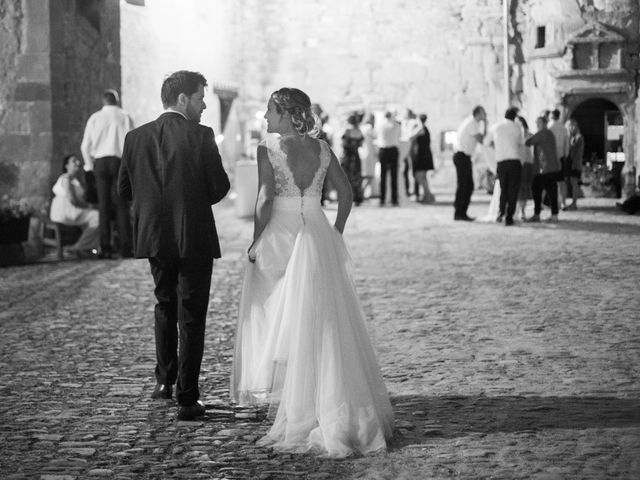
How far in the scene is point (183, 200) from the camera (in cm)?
603

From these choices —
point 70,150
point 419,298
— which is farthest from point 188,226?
point 70,150

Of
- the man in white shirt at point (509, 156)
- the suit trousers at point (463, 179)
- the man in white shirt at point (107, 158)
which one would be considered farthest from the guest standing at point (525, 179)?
the man in white shirt at point (107, 158)

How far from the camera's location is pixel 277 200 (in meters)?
6.11

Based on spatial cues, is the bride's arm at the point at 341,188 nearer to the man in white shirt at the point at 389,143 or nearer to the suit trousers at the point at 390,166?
the man in white shirt at the point at 389,143

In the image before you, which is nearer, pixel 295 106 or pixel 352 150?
pixel 295 106

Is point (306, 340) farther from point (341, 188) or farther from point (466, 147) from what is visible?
point (466, 147)

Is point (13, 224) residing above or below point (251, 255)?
below

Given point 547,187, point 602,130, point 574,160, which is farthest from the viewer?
point 602,130

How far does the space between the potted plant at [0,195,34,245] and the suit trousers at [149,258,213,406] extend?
7.61 m

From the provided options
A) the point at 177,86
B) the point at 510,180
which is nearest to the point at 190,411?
the point at 177,86

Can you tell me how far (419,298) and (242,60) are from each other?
2182 centimetres

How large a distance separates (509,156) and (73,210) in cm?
606

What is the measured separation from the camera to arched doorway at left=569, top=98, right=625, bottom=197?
1118 inches

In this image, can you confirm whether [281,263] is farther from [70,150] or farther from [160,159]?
[70,150]
